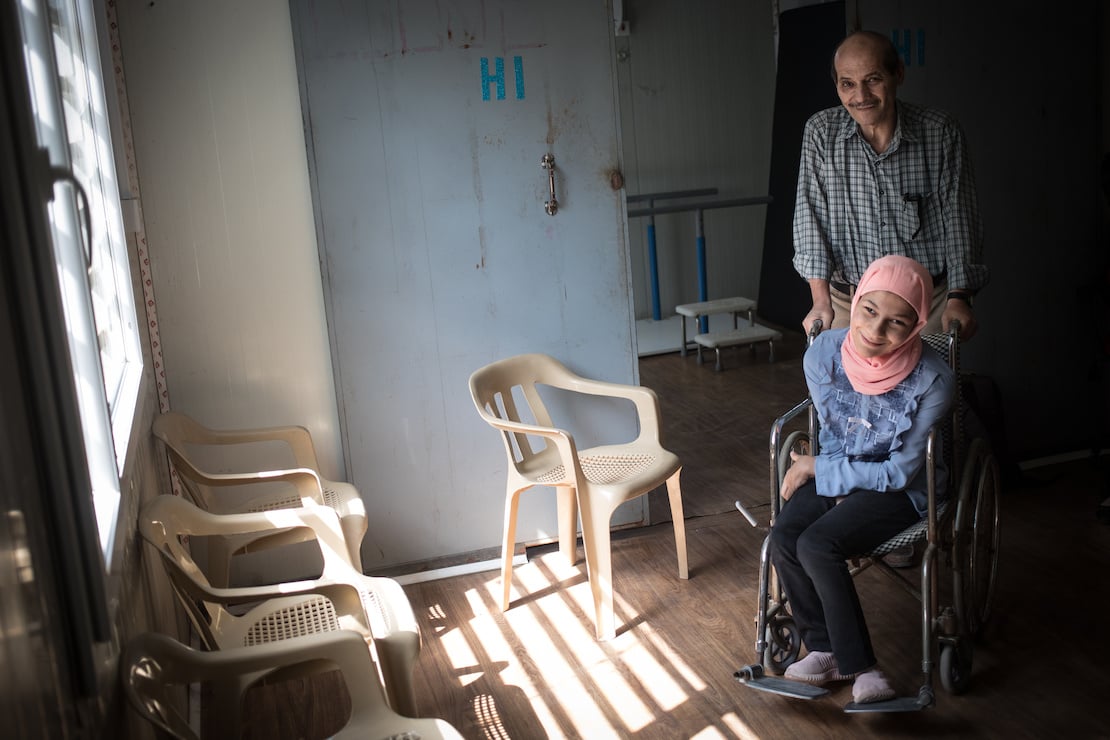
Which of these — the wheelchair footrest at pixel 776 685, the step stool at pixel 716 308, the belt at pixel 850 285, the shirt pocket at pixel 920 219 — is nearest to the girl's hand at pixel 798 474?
the wheelchair footrest at pixel 776 685

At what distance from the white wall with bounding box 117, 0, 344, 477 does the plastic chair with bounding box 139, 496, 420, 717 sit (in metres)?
1.05

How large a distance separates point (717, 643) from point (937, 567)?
29.3 inches

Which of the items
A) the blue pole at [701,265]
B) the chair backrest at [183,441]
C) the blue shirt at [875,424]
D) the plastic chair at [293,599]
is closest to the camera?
the plastic chair at [293,599]

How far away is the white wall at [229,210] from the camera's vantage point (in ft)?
10.9

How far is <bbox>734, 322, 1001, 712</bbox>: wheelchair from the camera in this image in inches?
102

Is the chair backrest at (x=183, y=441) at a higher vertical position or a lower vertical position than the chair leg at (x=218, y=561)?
higher

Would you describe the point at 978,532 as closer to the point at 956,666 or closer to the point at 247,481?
the point at 956,666

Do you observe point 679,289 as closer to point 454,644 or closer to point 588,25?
point 588,25

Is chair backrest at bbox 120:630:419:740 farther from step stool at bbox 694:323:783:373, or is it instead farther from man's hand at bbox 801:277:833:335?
step stool at bbox 694:323:783:373

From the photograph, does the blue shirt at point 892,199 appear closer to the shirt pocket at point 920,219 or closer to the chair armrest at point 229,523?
the shirt pocket at point 920,219

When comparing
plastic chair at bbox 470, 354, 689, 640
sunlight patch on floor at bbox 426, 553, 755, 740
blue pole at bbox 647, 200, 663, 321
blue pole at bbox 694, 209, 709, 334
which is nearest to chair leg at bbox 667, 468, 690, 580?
plastic chair at bbox 470, 354, 689, 640

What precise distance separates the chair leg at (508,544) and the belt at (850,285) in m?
1.20

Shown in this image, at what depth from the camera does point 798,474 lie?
284 cm

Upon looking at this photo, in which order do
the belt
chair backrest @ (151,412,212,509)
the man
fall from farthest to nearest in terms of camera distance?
the belt < the man < chair backrest @ (151,412,212,509)
